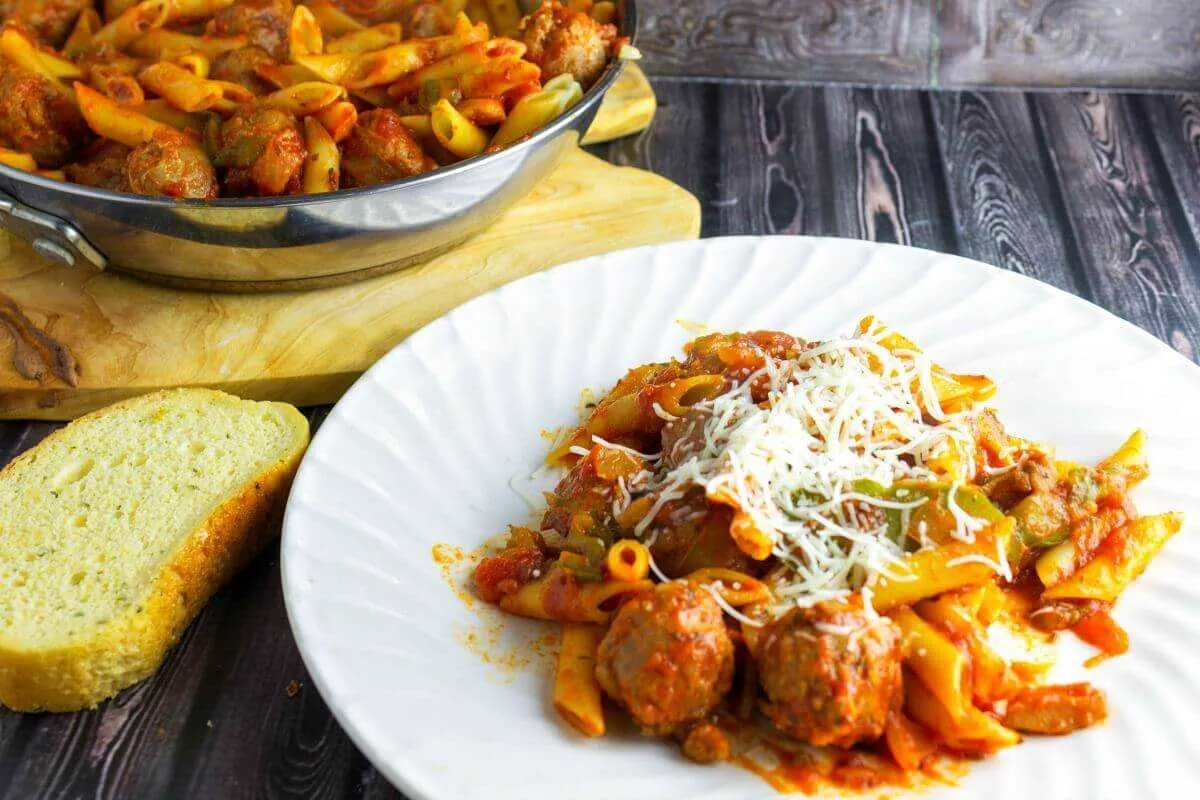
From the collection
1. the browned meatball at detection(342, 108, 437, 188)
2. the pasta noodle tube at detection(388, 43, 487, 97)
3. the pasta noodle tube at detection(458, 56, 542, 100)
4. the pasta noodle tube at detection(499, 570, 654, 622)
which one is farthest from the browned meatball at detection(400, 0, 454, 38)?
the pasta noodle tube at detection(499, 570, 654, 622)

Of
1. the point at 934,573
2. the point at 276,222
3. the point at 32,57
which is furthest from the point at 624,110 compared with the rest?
the point at 934,573

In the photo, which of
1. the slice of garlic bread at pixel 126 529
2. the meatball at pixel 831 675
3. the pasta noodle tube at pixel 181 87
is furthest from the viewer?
the pasta noodle tube at pixel 181 87

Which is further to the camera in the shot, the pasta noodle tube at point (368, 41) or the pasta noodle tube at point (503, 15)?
the pasta noodle tube at point (503, 15)

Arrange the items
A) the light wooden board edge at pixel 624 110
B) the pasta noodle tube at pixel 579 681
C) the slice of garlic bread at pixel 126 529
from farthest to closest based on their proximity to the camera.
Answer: the light wooden board edge at pixel 624 110 < the slice of garlic bread at pixel 126 529 < the pasta noodle tube at pixel 579 681

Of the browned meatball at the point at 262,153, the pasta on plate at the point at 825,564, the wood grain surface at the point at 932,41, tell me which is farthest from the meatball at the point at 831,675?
the wood grain surface at the point at 932,41

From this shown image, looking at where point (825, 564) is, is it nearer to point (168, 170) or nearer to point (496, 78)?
point (496, 78)

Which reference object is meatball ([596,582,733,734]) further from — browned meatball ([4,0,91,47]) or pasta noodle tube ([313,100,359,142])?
browned meatball ([4,0,91,47])

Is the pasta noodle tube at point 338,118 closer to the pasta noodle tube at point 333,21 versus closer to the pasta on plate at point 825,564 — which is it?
the pasta noodle tube at point 333,21
